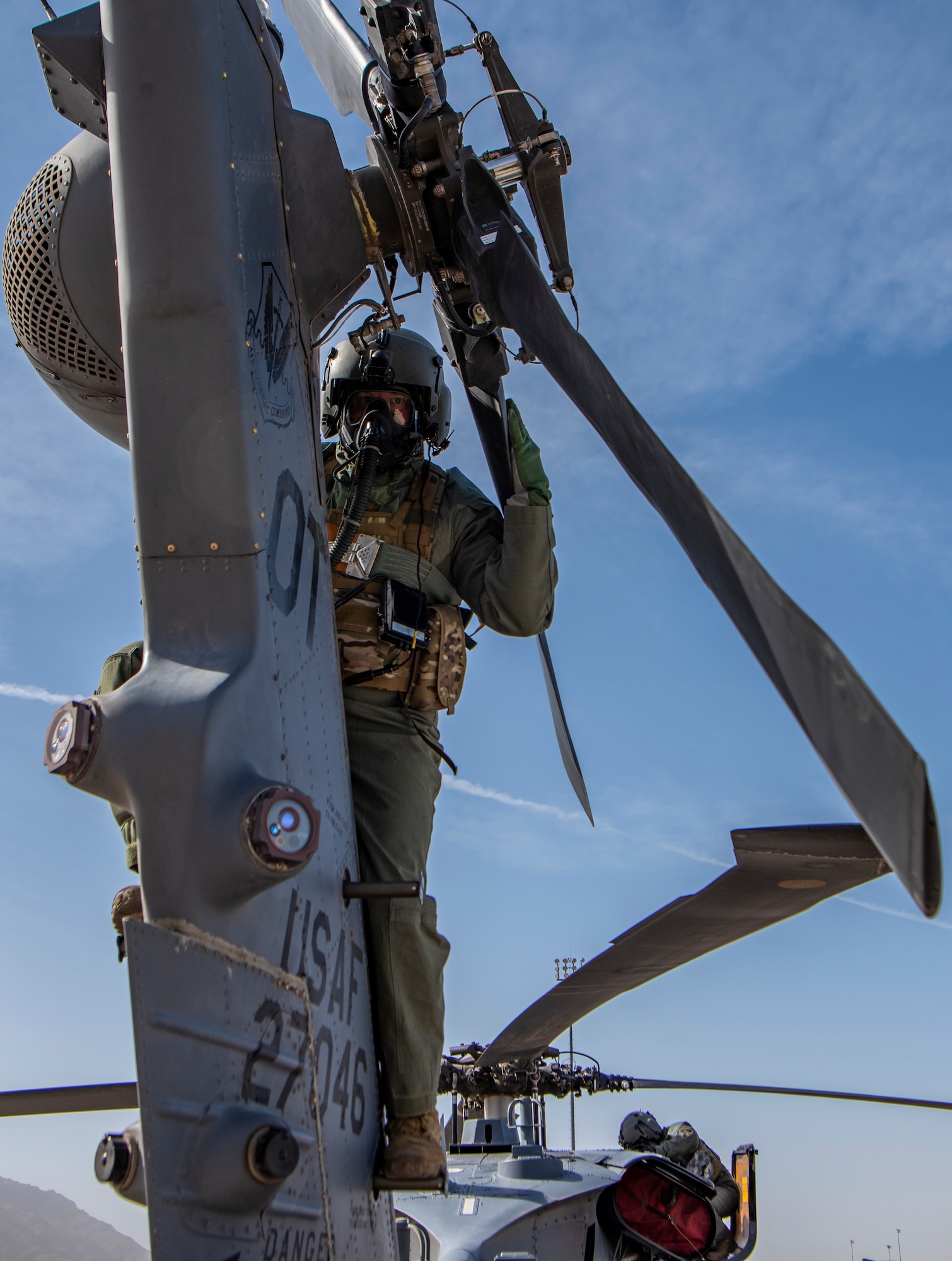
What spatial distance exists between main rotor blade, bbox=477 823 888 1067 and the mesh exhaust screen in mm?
2097

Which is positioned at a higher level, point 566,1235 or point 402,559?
point 402,559

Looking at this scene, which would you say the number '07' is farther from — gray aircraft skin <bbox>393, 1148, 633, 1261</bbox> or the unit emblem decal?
gray aircraft skin <bbox>393, 1148, 633, 1261</bbox>

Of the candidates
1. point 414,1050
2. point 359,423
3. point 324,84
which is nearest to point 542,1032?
point 414,1050

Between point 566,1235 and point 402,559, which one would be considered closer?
point 402,559

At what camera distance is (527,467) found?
3150mm

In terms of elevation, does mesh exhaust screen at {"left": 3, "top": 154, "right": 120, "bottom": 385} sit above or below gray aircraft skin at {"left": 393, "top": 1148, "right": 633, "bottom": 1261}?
above

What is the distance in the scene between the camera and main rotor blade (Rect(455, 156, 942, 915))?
4.89 feet

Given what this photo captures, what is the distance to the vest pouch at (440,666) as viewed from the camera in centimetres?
312

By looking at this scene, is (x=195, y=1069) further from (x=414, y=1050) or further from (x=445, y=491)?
(x=445, y=491)

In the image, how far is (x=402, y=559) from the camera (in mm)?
3348

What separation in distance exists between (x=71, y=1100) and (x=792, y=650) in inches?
149

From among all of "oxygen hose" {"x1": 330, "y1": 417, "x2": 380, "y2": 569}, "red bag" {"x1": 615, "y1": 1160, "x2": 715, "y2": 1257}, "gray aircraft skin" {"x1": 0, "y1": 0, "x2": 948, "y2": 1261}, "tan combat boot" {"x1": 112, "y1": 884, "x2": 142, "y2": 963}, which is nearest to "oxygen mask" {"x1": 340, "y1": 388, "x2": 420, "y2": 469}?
"oxygen hose" {"x1": 330, "y1": 417, "x2": 380, "y2": 569}

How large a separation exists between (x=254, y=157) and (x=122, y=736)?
4.65 feet

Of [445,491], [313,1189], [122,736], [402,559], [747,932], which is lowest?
[313,1189]
